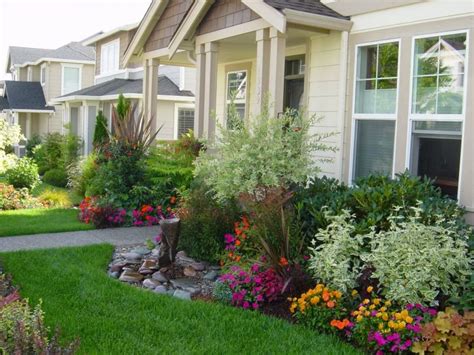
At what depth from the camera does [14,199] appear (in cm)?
1309

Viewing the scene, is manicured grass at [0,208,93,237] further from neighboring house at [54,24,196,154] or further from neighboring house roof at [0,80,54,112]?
neighboring house roof at [0,80,54,112]

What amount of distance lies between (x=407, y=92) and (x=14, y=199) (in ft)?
29.8

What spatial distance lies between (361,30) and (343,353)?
19.0ft

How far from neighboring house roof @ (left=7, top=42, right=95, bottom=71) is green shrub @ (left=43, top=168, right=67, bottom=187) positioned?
1538cm

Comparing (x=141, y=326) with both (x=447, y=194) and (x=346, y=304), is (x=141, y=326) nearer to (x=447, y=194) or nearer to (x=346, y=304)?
(x=346, y=304)

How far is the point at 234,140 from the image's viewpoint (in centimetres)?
775

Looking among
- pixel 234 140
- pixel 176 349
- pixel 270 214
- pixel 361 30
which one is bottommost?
pixel 176 349

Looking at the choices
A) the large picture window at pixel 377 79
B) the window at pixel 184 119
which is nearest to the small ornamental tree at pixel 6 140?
the window at pixel 184 119

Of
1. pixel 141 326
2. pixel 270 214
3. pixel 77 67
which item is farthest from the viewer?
pixel 77 67

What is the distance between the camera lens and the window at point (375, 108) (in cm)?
866

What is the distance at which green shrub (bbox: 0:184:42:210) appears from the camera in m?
12.9

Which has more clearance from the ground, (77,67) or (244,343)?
(77,67)

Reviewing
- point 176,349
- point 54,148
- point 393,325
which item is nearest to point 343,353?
point 393,325

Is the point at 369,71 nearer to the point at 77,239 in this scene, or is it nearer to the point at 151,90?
the point at 77,239
